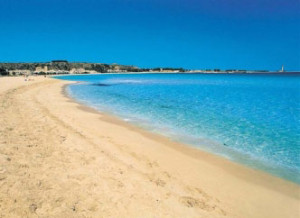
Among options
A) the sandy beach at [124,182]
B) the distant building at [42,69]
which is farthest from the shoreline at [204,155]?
the distant building at [42,69]

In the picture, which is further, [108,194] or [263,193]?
[263,193]

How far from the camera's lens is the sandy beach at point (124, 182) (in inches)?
175

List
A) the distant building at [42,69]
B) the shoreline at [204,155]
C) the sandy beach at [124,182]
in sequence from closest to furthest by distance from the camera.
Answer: the sandy beach at [124,182], the shoreline at [204,155], the distant building at [42,69]

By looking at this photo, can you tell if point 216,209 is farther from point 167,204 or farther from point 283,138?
point 283,138

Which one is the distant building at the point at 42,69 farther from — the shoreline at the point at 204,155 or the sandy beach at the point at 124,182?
the sandy beach at the point at 124,182

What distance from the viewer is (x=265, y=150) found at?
28.7 feet

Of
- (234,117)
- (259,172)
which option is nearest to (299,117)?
(234,117)

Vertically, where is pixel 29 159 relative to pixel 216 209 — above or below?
above

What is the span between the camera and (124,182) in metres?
5.51

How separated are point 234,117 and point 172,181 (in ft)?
33.7

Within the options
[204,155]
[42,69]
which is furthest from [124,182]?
[42,69]

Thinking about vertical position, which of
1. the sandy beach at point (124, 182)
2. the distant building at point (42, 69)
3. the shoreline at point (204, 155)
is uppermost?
the distant building at point (42, 69)

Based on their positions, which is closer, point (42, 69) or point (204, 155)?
point (204, 155)

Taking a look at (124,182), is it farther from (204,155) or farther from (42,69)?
(42,69)
